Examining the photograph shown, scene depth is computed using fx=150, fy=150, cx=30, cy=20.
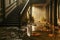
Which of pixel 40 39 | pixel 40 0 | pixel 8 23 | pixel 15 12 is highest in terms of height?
pixel 40 0

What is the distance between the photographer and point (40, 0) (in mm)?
15531

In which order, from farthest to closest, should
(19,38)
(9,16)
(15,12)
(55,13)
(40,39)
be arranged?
(55,13), (15,12), (9,16), (40,39), (19,38)

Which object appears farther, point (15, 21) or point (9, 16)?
point (9, 16)

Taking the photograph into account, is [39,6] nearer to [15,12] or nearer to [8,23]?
[15,12]

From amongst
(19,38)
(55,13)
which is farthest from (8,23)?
(55,13)

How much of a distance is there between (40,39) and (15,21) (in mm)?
1889

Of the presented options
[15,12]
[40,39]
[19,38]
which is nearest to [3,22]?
[15,12]

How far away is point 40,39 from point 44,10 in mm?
10184

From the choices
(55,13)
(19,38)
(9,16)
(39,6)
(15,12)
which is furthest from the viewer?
(39,6)

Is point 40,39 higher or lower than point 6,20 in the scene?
lower

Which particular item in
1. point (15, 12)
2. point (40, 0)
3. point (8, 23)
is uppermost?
point (40, 0)

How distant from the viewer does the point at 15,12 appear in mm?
10492

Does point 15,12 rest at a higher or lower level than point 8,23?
higher

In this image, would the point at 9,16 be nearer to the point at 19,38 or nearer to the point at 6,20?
the point at 6,20
